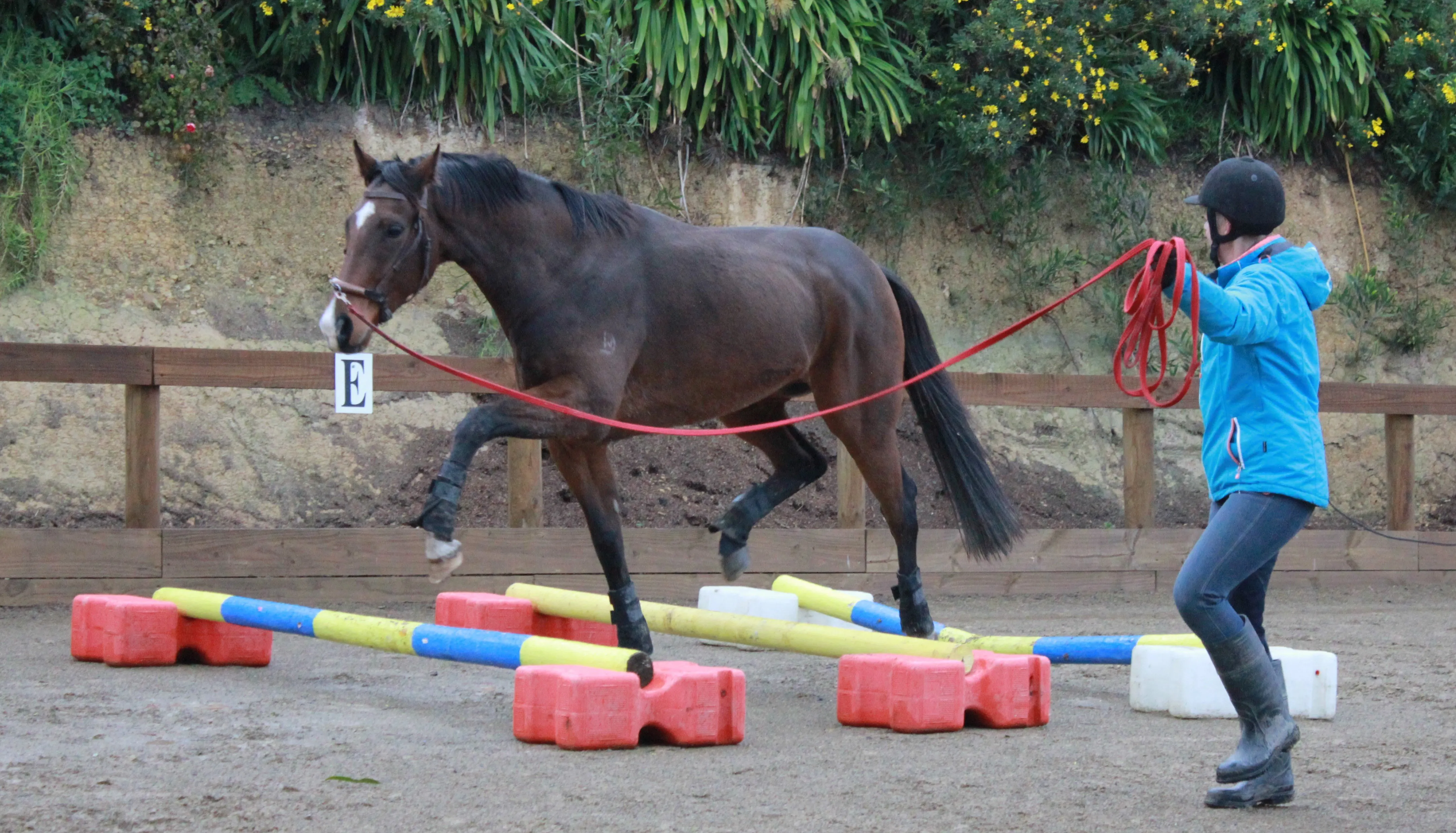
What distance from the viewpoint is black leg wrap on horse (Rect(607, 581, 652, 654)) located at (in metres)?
4.27

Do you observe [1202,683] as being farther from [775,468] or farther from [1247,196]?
[775,468]

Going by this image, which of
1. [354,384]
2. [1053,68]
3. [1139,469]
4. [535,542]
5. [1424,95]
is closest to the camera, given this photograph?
[354,384]

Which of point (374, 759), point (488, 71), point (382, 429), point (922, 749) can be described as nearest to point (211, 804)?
point (374, 759)

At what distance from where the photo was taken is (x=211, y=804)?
9.43 ft

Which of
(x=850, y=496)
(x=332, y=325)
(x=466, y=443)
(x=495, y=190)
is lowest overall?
(x=850, y=496)

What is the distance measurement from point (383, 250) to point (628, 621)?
1.35 m

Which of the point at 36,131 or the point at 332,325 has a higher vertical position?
the point at 36,131

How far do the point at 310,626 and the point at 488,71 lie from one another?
5606 mm

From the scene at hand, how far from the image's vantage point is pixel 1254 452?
3.05 metres

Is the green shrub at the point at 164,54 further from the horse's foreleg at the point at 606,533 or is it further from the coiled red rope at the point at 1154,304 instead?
the coiled red rope at the point at 1154,304

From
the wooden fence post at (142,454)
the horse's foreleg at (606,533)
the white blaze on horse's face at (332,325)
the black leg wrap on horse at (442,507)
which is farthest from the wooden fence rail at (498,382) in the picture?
the black leg wrap on horse at (442,507)

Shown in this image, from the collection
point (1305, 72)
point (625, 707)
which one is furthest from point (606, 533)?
point (1305, 72)

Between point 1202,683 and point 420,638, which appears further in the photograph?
point 1202,683

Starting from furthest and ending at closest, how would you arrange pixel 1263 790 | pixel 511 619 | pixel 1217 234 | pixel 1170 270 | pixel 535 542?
pixel 535 542 < pixel 511 619 < pixel 1217 234 < pixel 1263 790 < pixel 1170 270
